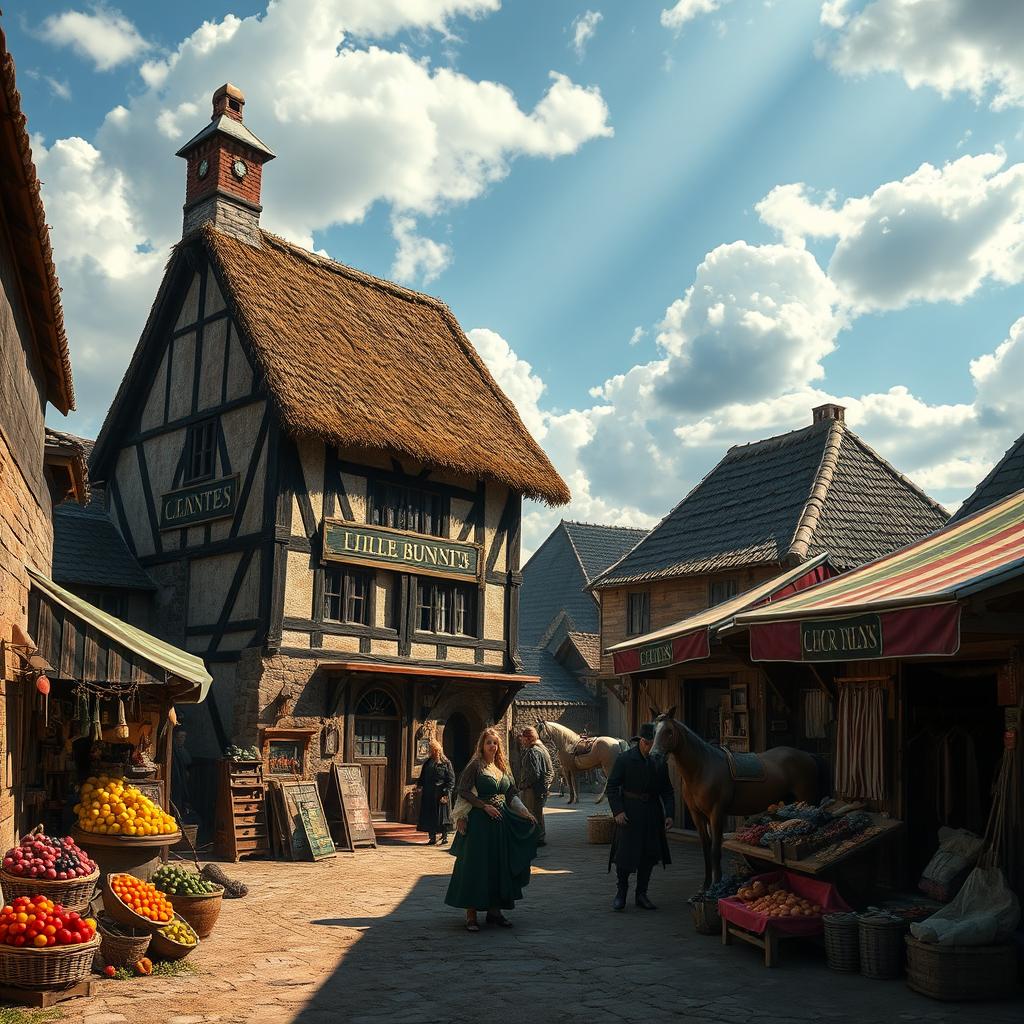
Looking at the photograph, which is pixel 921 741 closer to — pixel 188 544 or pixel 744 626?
pixel 744 626

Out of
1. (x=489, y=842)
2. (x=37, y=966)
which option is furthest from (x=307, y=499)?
(x=37, y=966)

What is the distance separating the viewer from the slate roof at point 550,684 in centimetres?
2929

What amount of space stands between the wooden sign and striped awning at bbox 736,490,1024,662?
8.10 metres

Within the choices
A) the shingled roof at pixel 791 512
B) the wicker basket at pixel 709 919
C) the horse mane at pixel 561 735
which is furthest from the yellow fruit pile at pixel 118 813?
the horse mane at pixel 561 735

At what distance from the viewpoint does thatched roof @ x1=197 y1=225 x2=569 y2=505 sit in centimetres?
1755

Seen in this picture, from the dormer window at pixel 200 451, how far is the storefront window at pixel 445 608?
4.29 m

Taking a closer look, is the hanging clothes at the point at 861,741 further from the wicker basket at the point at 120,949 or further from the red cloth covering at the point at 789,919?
the wicker basket at the point at 120,949

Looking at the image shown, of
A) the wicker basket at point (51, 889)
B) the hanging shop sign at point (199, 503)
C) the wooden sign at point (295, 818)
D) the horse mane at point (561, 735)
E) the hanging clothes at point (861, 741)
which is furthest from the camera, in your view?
the horse mane at point (561, 735)

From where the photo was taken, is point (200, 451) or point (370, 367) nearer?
point (200, 451)

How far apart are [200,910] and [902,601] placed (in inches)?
239

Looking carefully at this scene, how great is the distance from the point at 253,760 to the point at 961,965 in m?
10.6

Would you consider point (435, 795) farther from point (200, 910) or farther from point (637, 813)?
point (200, 910)

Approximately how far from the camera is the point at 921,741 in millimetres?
10203

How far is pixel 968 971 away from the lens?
23.2 ft
